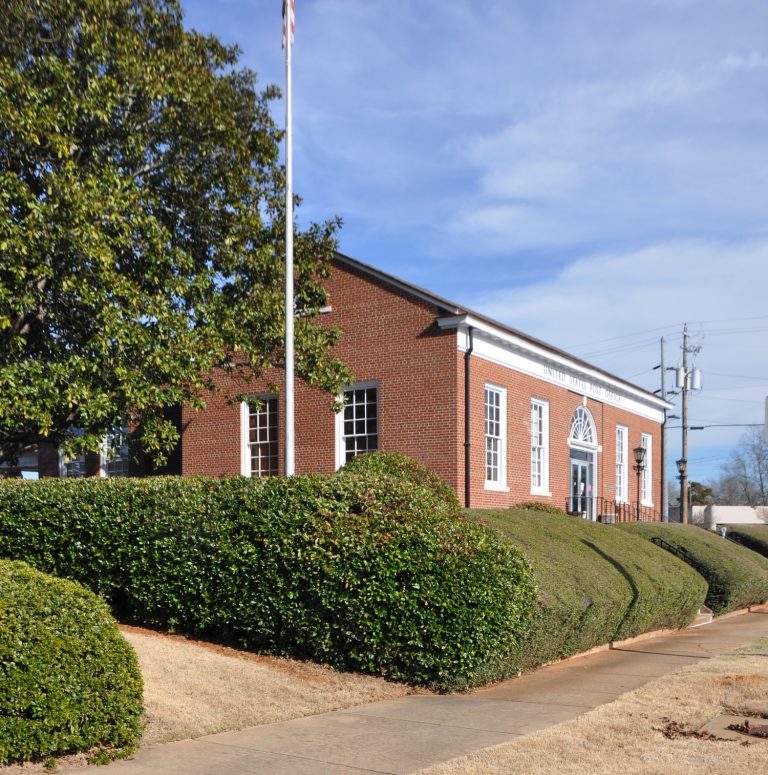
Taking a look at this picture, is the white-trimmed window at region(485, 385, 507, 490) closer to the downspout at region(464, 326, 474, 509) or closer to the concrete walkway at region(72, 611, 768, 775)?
the downspout at region(464, 326, 474, 509)

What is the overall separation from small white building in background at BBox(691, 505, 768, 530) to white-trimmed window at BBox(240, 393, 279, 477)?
38086 millimetres

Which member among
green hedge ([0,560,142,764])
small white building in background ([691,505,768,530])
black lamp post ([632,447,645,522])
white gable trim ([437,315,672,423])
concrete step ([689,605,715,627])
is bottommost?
small white building in background ([691,505,768,530])

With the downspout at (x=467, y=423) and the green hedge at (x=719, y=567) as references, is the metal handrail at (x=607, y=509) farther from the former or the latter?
the downspout at (x=467, y=423)

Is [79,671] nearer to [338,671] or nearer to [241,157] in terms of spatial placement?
[338,671]

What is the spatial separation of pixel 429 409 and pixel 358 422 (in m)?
2.34

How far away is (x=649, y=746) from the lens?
7.09 metres

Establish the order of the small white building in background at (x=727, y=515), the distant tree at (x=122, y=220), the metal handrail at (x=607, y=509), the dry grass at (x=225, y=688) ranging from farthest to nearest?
the small white building in background at (x=727, y=515)
the metal handrail at (x=607, y=509)
the distant tree at (x=122, y=220)
the dry grass at (x=225, y=688)

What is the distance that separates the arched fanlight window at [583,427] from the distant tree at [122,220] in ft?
35.0

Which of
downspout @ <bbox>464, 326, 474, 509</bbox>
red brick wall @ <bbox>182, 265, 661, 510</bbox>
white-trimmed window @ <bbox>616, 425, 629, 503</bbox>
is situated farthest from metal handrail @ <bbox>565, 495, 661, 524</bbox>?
downspout @ <bbox>464, 326, 474, 509</bbox>

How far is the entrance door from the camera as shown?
28.1 metres

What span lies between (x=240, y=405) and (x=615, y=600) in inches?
586

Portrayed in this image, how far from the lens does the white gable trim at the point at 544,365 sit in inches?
869

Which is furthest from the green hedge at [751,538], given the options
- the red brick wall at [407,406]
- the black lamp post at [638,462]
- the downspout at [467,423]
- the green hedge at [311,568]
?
the green hedge at [311,568]

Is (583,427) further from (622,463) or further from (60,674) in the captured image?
(60,674)
